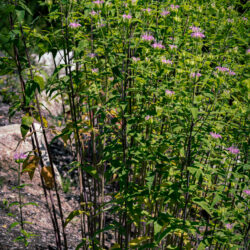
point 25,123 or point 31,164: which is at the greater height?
point 25,123

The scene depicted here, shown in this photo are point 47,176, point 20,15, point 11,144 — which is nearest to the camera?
point 20,15

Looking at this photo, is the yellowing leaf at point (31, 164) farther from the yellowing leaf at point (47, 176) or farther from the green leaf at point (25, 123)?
the green leaf at point (25, 123)

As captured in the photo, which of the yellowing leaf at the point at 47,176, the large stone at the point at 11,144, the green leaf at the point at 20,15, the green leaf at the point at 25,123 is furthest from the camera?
the large stone at the point at 11,144

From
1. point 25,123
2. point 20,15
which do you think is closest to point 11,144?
point 25,123

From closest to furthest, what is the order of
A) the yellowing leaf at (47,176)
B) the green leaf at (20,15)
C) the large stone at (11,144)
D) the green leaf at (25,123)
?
the green leaf at (20,15) < the green leaf at (25,123) < the yellowing leaf at (47,176) < the large stone at (11,144)

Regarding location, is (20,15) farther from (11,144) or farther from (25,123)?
(11,144)

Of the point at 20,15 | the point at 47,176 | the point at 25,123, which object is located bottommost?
the point at 47,176

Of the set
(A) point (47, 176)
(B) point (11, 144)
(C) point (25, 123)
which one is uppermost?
(C) point (25, 123)

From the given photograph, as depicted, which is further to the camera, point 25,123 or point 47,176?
point 47,176

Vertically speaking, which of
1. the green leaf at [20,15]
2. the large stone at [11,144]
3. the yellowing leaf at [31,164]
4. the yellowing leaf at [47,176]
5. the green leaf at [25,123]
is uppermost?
the green leaf at [20,15]

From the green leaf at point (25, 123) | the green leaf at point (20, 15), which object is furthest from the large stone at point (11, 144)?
the green leaf at point (20, 15)

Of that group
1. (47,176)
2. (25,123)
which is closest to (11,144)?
(47,176)

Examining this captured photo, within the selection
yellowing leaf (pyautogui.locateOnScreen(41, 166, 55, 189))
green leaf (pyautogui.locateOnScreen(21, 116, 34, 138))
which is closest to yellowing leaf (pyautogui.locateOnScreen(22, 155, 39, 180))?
yellowing leaf (pyautogui.locateOnScreen(41, 166, 55, 189))

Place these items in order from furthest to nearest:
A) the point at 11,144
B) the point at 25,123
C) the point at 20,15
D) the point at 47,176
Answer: the point at 11,144 < the point at 47,176 < the point at 25,123 < the point at 20,15
